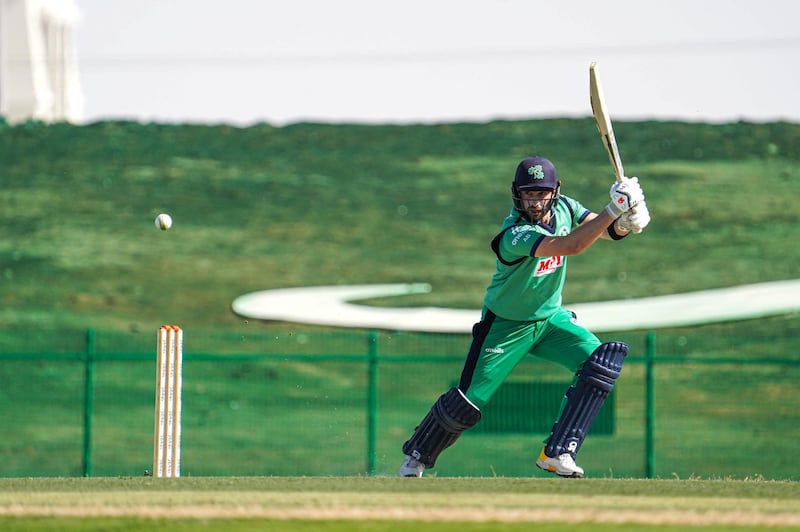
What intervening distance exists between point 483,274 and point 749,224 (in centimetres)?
782

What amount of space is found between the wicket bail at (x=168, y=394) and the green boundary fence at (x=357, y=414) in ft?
36.3

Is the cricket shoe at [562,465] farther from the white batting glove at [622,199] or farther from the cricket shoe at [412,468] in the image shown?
the white batting glove at [622,199]

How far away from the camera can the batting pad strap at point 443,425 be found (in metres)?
10.1

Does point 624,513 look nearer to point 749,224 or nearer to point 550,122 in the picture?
point 749,224

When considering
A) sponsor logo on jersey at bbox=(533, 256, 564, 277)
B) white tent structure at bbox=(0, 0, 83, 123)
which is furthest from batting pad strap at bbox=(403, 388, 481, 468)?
white tent structure at bbox=(0, 0, 83, 123)

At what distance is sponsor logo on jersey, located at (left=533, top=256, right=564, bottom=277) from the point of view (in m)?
10.0

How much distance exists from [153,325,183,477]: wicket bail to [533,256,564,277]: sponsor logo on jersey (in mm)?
2648

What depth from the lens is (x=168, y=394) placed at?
10.9 meters

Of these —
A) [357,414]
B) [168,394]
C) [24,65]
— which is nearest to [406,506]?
[168,394]

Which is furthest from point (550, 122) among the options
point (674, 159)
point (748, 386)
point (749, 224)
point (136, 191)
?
point (748, 386)

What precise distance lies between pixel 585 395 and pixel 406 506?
2.18 metres

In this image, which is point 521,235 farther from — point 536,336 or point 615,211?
point 536,336

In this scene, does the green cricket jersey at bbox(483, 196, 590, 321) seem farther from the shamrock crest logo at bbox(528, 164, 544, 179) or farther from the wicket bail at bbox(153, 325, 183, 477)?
the wicket bail at bbox(153, 325, 183, 477)

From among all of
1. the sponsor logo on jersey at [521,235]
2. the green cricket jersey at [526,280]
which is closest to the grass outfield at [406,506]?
the green cricket jersey at [526,280]
